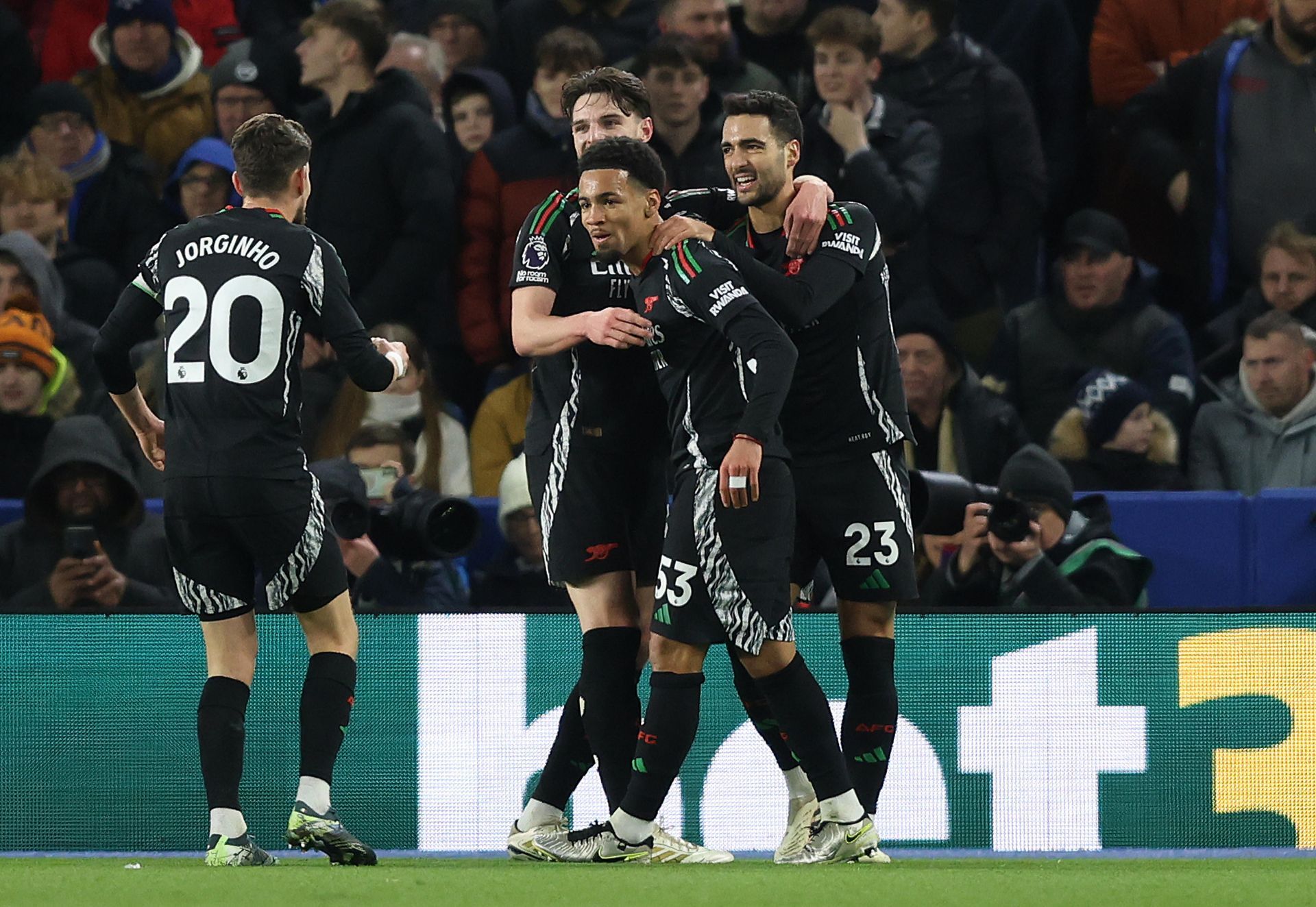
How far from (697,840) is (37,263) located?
13.5 feet

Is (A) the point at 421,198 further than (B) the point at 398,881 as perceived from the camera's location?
Yes

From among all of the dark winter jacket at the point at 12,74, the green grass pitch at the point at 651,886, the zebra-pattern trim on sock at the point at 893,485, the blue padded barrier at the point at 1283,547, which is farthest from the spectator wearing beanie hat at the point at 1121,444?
the dark winter jacket at the point at 12,74

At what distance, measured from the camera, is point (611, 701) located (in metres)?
5.47

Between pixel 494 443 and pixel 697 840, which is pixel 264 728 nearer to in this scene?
pixel 697 840

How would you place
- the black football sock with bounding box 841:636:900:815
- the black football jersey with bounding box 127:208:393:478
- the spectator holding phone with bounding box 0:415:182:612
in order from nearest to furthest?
1. the black football jersey with bounding box 127:208:393:478
2. the black football sock with bounding box 841:636:900:815
3. the spectator holding phone with bounding box 0:415:182:612

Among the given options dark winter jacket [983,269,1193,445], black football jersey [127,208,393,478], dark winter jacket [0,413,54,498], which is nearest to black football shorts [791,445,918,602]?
black football jersey [127,208,393,478]

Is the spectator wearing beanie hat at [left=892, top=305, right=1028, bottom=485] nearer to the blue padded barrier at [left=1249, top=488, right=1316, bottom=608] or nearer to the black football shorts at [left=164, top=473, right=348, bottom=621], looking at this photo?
the blue padded barrier at [left=1249, top=488, right=1316, bottom=608]

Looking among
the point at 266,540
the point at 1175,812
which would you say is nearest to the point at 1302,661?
the point at 1175,812

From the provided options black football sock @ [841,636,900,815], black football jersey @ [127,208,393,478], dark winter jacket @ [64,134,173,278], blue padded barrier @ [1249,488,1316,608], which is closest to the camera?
black football jersey @ [127,208,393,478]

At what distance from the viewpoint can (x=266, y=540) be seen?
5145mm

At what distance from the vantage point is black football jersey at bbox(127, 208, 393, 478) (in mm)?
5090

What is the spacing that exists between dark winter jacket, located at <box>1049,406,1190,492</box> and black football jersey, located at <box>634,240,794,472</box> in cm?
331

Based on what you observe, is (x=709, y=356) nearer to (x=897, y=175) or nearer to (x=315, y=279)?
(x=315, y=279)

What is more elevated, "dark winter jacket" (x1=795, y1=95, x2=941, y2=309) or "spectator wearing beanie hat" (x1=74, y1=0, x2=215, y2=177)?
"spectator wearing beanie hat" (x1=74, y1=0, x2=215, y2=177)
